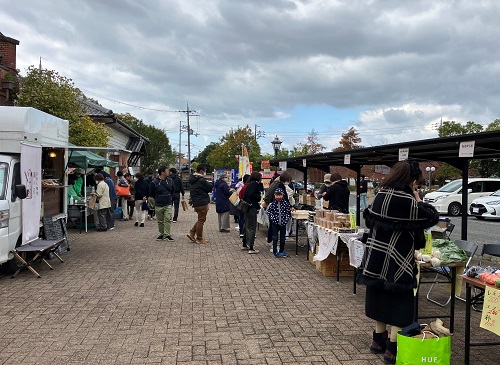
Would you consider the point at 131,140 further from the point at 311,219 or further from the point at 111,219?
the point at 311,219

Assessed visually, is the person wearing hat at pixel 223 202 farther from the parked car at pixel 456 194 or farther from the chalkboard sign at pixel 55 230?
the parked car at pixel 456 194

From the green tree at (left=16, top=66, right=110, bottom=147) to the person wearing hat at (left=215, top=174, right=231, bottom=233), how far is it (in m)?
→ 6.50

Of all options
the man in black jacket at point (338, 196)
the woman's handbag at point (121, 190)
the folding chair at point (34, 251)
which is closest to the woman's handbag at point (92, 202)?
the woman's handbag at point (121, 190)

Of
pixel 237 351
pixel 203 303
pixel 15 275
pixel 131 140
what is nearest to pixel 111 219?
pixel 15 275

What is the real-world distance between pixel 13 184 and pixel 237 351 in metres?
5.17

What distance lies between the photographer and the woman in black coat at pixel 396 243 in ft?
12.0

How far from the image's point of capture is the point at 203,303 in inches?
225

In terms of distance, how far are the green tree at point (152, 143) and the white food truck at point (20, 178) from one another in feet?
136

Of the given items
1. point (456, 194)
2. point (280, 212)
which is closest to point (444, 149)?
point (280, 212)

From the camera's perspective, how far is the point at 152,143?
4984 cm

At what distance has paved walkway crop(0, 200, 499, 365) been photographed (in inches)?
161

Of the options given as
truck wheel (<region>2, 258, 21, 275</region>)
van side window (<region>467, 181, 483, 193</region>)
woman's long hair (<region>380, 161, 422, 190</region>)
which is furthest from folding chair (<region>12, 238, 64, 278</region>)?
van side window (<region>467, 181, 483, 193</region>)

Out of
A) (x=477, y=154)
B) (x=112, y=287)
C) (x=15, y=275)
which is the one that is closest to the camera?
(x=112, y=287)

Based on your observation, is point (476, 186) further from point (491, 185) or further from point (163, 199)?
point (163, 199)
